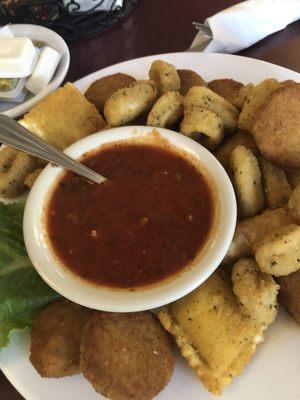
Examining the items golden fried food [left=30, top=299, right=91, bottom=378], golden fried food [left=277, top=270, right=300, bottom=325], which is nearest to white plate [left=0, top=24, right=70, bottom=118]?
golden fried food [left=30, top=299, right=91, bottom=378]

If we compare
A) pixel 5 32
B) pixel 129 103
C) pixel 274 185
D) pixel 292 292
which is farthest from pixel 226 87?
pixel 5 32

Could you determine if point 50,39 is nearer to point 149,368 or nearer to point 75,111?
point 75,111

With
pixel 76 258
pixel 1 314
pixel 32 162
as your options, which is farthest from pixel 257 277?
pixel 32 162

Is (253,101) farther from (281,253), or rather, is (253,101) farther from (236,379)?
(236,379)

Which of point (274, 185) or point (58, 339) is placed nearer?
point (58, 339)

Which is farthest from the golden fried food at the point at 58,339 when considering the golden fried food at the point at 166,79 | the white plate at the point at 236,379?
the golden fried food at the point at 166,79

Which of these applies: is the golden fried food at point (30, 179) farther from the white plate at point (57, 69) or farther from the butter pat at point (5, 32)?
the butter pat at point (5, 32)
